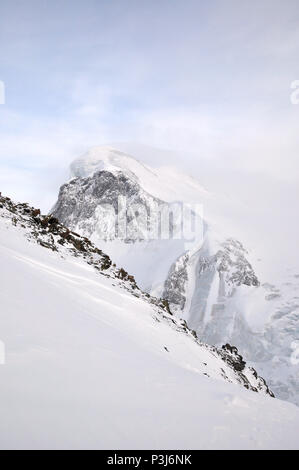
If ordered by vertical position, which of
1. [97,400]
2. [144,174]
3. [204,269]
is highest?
[144,174]

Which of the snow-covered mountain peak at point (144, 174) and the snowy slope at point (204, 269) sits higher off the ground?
the snow-covered mountain peak at point (144, 174)

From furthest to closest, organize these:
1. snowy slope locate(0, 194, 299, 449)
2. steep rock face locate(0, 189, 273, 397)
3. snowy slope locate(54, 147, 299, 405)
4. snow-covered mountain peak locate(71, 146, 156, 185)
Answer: snow-covered mountain peak locate(71, 146, 156, 185)
snowy slope locate(54, 147, 299, 405)
steep rock face locate(0, 189, 273, 397)
snowy slope locate(0, 194, 299, 449)

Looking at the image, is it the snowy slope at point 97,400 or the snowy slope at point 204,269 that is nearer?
the snowy slope at point 97,400

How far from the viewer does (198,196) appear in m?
84.8

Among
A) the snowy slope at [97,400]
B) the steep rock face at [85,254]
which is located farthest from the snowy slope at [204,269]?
the snowy slope at [97,400]

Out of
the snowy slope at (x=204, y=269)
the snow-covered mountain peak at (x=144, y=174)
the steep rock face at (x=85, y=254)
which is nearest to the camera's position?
the steep rock face at (x=85, y=254)

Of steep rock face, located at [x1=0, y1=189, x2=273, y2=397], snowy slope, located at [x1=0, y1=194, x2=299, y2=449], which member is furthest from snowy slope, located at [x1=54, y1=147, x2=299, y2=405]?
snowy slope, located at [x1=0, y1=194, x2=299, y2=449]

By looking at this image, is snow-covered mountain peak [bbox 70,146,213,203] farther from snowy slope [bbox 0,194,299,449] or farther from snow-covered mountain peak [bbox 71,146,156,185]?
snowy slope [bbox 0,194,299,449]

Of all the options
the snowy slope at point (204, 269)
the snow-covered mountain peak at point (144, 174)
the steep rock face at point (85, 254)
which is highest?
the snow-covered mountain peak at point (144, 174)

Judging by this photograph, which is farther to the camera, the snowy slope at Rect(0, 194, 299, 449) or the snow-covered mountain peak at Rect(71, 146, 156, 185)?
the snow-covered mountain peak at Rect(71, 146, 156, 185)

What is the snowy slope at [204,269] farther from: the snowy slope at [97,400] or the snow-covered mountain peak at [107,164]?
the snowy slope at [97,400]

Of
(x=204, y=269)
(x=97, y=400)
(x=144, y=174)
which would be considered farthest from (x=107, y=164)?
(x=97, y=400)

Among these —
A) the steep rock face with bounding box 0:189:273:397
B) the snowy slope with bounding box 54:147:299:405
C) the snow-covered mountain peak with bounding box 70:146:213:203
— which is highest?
the snow-covered mountain peak with bounding box 70:146:213:203

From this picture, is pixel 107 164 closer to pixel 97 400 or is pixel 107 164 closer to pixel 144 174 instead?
pixel 144 174
